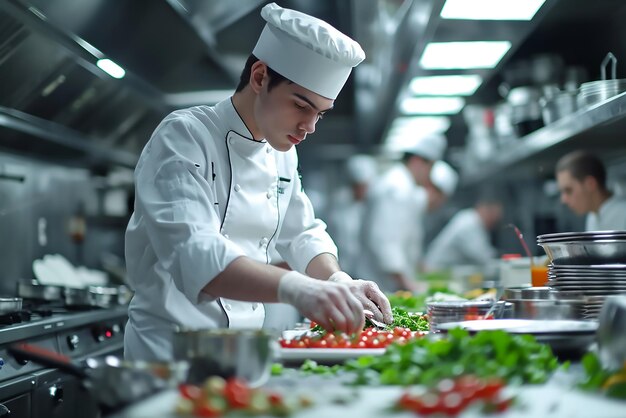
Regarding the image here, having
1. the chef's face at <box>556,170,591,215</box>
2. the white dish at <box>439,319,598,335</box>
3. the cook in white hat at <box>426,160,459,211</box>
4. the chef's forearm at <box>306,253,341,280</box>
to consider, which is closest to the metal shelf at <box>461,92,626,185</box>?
the chef's face at <box>556,170,591,215</box>

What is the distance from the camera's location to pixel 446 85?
456 cm

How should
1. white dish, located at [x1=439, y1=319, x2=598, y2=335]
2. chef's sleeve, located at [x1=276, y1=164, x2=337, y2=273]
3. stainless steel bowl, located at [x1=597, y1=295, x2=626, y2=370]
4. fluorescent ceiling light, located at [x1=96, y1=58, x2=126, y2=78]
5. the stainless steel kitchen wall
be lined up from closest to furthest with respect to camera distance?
stainless steel bowl, located at [x1=597, y1=295, x2=626, y2=370] → white dish, located at [x1=439, y1=319, x2=598, y2=335] → chef's sleeve, located at [x1=276, y1=164, x2=337, y2=273] → fluorescent ceiling light, located at [x1=96, y1=58, x2=126, y2=78] → the stainless steel kitchen wall

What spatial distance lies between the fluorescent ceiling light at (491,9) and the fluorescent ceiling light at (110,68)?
1.67 m

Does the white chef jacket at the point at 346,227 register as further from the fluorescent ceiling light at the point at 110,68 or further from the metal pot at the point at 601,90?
the metal pot at the point at 601,90

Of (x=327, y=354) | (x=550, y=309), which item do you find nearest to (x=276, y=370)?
(x=327, y=354)

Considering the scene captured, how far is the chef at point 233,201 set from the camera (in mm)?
1778

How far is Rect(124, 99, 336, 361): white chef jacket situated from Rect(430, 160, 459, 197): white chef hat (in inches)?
236

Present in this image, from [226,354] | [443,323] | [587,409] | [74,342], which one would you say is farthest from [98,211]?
[587,409]

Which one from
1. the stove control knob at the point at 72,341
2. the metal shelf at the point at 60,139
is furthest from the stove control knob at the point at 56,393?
the metal shelf at the point at 60,139

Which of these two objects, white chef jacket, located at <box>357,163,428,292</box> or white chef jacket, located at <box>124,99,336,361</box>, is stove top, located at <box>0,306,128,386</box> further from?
white chef jacket, located at <box>357,163,428,292</box>

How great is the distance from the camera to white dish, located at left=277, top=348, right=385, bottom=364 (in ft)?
5.64

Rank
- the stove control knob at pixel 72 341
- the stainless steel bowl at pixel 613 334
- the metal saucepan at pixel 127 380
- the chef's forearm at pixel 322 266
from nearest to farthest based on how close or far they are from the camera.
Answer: the metal saucepan at pixel 127 380, the stainless steel bowl at pixel 613 334, the chef's forearm at pixel 322 266, the stove control knob at pixel 72 341

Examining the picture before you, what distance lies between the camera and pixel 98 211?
5.15 m

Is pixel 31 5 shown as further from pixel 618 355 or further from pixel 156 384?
pixel 618 355
